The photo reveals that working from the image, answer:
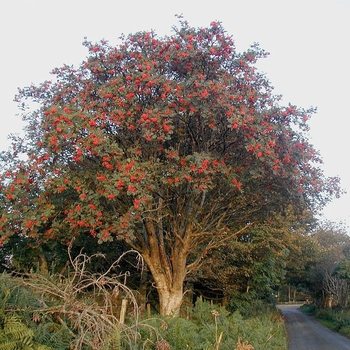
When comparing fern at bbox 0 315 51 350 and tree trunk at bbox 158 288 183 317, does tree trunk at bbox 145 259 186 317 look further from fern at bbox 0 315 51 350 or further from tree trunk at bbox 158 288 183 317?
fern at bbox 0 315 51 350

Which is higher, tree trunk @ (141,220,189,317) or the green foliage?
tree trunk @ (141,220,189,317)

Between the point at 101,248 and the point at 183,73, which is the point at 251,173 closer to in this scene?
the point at 183,73

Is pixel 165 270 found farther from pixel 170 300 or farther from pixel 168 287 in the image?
pixel 170 300

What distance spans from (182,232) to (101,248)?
4.83m

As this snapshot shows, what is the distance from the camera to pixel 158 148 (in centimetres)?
1385

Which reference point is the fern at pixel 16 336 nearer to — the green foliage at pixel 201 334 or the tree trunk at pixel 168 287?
the green foliage at pixel 201 334

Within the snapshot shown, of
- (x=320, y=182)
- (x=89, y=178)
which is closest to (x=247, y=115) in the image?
(x=320, y=182)

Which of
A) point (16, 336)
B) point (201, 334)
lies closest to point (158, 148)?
point (201, 334)

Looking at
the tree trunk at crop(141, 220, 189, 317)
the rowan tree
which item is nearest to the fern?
the rowan tree

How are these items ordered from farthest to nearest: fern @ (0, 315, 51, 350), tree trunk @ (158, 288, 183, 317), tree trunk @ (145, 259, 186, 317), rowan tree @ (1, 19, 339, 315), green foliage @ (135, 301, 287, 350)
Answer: tree trunk @ (145, 259, 186, 317) → tree trunk @ (158, 288, 183, 317) → rowan tree @ (1, 19, 339, 315) → green foliage @ (135, 301, 287, 350) → fern @ (0, 315, 51, 350)

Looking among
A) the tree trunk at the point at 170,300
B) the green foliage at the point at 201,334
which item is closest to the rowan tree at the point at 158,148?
the tree trunk at the point at 170,300

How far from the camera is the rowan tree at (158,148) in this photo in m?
12.4

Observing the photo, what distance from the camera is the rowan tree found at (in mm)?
12422

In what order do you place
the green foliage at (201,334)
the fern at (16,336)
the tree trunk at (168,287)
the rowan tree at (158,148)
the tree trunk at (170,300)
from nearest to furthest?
the fern at (16,336)
the green foliage at (201,334)
the rowan tree at (158,148)
the tree trunk at (170,300)
the tree trunk at (168,287)
